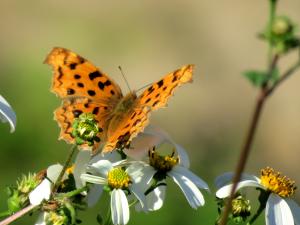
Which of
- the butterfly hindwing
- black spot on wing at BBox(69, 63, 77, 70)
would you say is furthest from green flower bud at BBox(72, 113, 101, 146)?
black spot on wing at BBox(69, 63, 77, 70)

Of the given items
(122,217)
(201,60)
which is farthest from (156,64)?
(122,217)

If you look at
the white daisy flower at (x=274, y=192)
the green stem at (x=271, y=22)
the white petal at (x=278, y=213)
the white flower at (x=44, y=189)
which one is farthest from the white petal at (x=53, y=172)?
the green stem at (x=271, y=22)

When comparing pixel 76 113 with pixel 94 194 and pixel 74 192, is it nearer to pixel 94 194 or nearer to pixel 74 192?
pixel 94 194

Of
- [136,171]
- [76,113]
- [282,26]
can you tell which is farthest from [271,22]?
[76,113]

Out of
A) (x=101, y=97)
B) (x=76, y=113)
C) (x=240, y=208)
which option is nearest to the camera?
(x=240, y=208)

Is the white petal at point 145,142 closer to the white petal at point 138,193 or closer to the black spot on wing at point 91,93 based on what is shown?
the white petal at point 138,193

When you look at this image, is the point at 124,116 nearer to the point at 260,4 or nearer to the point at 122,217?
the point at 122,217

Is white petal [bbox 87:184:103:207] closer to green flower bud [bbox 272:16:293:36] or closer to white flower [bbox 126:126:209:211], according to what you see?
white flower [bbox 126:126:209:211]
